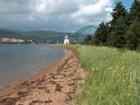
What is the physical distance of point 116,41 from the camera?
169ft

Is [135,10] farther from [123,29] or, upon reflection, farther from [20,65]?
[20,65]

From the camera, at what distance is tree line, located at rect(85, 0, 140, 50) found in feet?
143

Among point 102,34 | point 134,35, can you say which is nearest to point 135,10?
point 134,35

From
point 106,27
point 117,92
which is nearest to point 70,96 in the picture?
point 117,92

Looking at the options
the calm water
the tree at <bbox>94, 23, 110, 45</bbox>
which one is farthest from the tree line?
the calm water

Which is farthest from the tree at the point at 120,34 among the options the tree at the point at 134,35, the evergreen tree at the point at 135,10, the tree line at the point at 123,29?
the tree at the point at 134,35

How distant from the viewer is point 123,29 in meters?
50.6

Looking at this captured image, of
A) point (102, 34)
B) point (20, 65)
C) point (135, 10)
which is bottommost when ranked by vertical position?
point (20, 65)

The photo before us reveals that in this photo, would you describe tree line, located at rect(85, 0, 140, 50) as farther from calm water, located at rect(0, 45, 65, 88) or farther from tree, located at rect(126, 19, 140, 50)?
calm water, located at rect(0, 45, 65, 88)

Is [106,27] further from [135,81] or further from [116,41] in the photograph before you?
[135,81]

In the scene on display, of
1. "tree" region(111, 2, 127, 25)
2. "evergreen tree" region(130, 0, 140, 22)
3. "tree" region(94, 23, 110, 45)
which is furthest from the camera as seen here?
"tree" region(94, 23, 110, 45)

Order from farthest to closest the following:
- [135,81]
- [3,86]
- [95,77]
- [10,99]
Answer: [3,86] < [10,99] < [95,77] < [135,81]

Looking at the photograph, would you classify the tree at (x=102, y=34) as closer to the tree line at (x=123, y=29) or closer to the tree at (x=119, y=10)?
the tree line at (x=123, y=29)

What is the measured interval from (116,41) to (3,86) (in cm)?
3460
